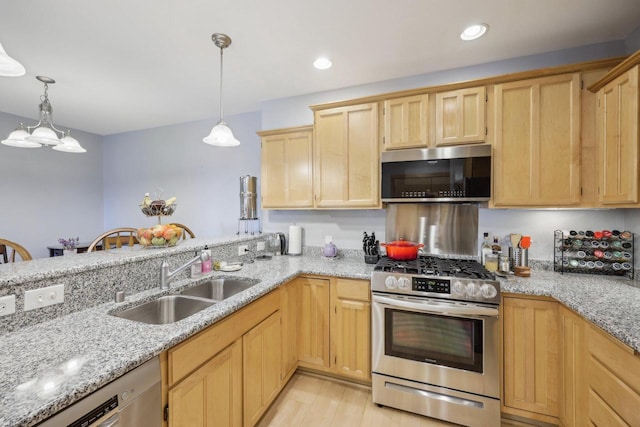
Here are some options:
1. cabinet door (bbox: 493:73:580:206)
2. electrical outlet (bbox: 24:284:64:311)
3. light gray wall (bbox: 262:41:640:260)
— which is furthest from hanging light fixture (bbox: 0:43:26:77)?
cabinet door (bbox: 493:73:580:206)

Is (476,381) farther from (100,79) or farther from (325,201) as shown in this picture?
(100,79)

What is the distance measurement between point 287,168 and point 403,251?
140cm

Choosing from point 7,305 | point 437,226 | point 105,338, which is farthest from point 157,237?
point 437,226

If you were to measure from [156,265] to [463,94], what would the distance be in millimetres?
2556

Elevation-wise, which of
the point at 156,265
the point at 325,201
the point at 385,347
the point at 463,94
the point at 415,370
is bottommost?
the point at 415,370

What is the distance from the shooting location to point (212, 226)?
12.6ft

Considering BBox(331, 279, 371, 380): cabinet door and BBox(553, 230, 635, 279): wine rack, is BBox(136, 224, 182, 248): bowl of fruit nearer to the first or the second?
BBox(331, 279, 371, 380): cabinet door

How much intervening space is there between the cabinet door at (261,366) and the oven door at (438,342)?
2.37 ft

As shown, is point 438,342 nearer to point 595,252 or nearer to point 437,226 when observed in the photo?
point 437,226

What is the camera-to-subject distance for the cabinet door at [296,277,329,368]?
7.07ft

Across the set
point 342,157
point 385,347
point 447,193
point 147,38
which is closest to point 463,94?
point 447,193

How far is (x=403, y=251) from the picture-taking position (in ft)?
7.41

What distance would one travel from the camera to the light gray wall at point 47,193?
11.5ft

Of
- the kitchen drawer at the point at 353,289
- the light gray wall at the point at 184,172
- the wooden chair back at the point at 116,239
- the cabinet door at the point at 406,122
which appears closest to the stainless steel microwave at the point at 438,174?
the cabinet door at the point at 406,122
